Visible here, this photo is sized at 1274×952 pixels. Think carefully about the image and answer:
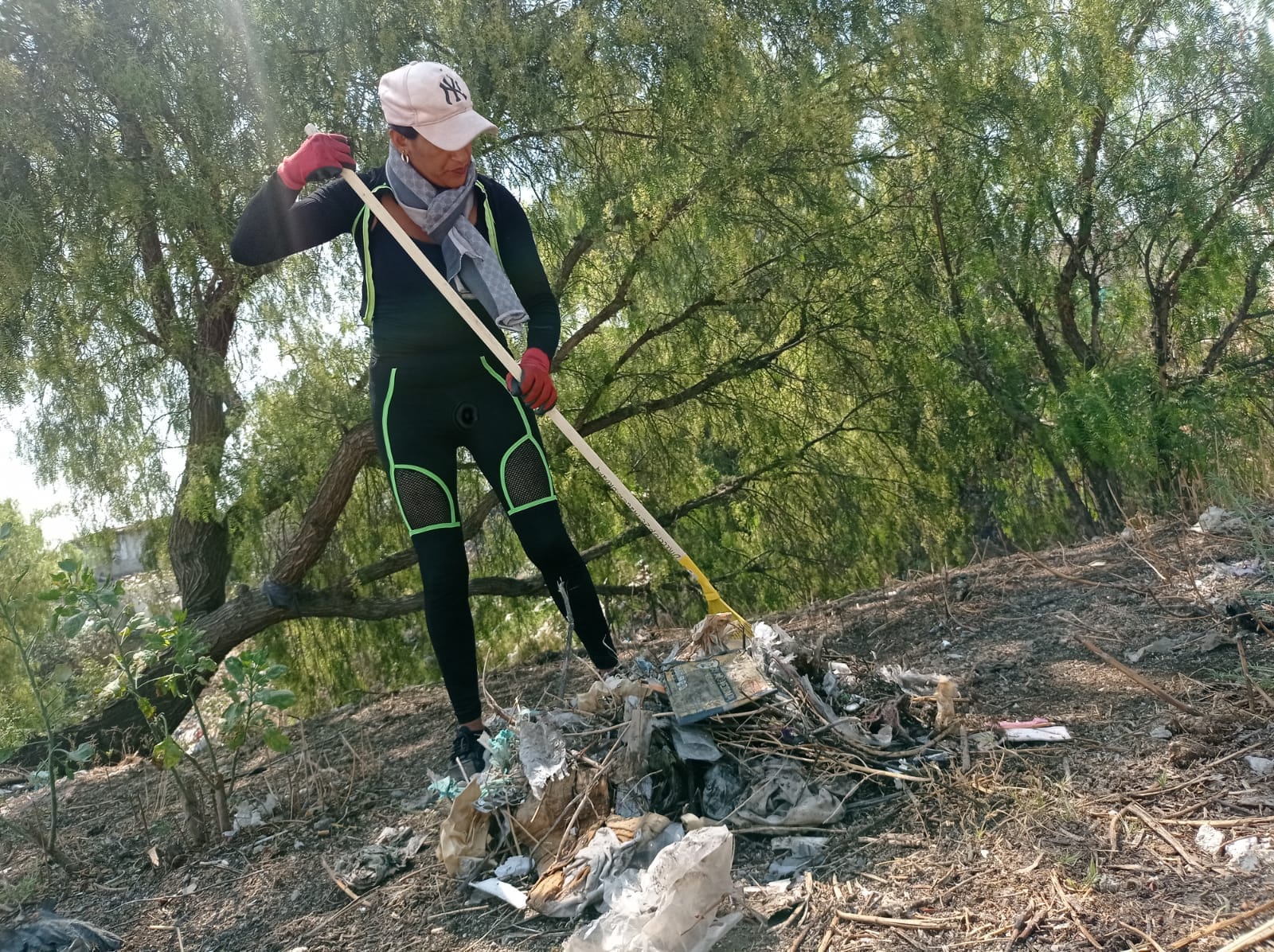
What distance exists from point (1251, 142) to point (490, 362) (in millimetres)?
5142

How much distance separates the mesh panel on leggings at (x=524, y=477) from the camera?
2.69 m

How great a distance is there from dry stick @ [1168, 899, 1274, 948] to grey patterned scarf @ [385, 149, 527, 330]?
6.48 feet

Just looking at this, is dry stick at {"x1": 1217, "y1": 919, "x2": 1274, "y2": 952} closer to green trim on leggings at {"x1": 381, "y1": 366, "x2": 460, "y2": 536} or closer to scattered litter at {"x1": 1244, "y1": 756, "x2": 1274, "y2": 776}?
scattered litter at {"x1": 1244, "y1": 756, "x2": 1274, "y2": 776}

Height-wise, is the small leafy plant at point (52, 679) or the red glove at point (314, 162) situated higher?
the red glove at point (314, 162)

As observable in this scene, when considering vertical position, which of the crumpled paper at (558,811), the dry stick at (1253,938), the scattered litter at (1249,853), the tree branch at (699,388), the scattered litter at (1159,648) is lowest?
the scattered litter at (1159,648)

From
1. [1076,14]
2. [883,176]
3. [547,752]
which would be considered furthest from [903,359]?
[547,752]

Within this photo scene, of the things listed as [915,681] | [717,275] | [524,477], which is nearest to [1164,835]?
[915,681]

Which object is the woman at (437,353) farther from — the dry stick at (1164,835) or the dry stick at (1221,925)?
the dry stick at (1221,925)

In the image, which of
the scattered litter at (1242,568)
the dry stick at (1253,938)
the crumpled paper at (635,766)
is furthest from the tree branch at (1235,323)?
the dry stick at (1253,938)

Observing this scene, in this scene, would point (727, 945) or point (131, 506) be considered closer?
point (727, 945)

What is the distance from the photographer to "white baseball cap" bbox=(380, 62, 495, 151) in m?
2.48

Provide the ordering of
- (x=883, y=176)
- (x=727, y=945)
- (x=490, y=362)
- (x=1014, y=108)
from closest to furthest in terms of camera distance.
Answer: (x=727, y=945) < (x=490, y=362) < (x=1014, y=108) < (x=883, y=176)

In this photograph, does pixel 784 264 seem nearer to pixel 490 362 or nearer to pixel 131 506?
pixel 490 362

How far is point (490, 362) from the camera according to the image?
2.70m
